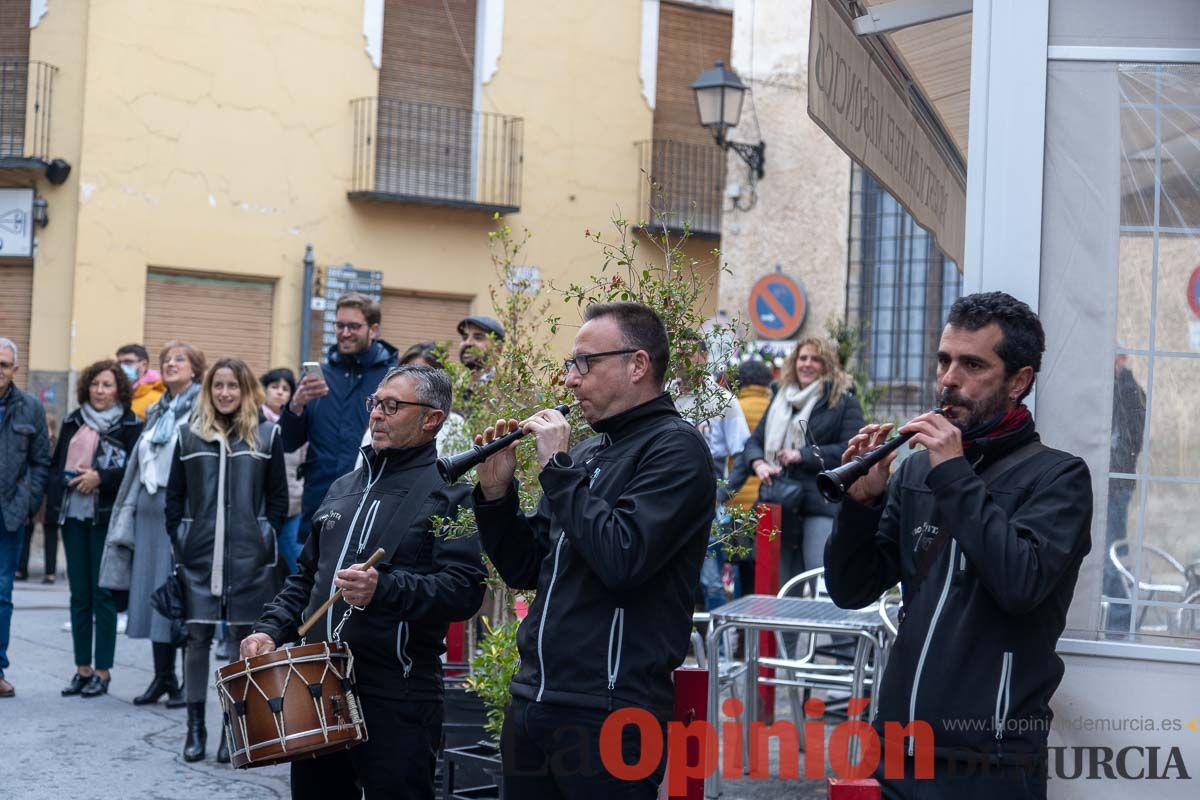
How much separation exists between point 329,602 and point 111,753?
3414 millimetres

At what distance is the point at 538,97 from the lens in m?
20.6

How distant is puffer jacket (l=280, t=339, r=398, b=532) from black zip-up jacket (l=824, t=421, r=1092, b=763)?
4909 millimetres

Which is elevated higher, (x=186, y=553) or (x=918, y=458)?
(x=918, y=458)

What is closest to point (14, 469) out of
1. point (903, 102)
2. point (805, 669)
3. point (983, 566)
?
point (805, 669)

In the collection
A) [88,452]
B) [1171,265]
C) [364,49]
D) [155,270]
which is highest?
[364,49]

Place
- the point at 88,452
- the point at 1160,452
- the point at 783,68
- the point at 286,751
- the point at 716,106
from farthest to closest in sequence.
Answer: the point at 783,68
the point at 716,106
the point at 88,452
the point at 286,751
the point at 1160,452

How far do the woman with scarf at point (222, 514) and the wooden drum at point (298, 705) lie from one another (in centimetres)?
291

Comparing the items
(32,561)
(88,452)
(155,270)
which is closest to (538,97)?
(155,270)

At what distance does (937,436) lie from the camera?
10.3 feet

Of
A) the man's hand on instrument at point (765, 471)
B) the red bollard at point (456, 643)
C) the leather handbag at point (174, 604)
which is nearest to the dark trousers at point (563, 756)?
the red bollard at point (456, 643)

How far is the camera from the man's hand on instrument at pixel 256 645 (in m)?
4.43

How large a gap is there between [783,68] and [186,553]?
11.8 m

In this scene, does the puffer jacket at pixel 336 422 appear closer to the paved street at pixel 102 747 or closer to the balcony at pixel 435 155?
the paved street at pixel 102 747

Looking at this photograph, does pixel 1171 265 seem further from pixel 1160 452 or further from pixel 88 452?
pixel 88 452
